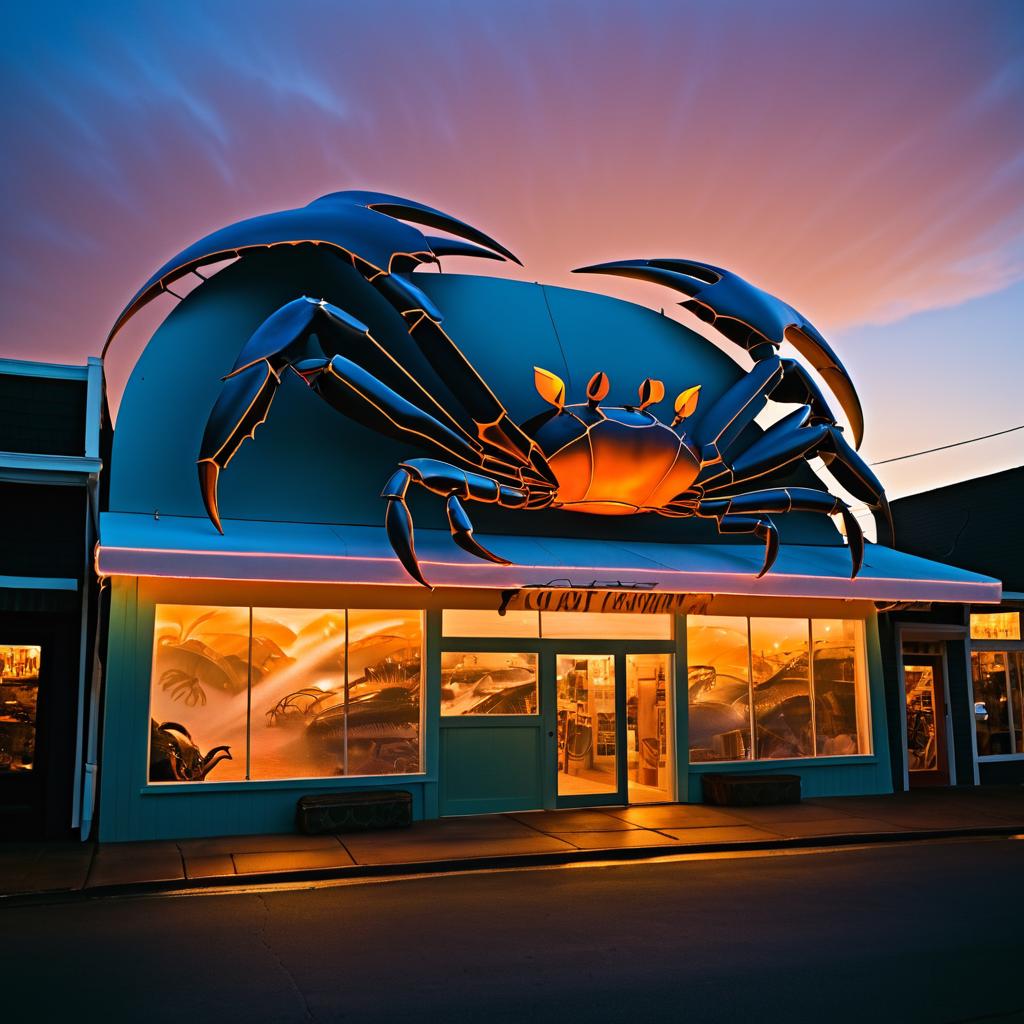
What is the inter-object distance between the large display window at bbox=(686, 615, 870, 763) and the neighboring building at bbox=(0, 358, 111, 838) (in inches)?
327

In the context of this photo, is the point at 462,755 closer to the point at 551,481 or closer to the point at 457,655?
the point at 457,655

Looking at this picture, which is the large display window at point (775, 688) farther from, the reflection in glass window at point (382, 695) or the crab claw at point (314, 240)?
the crab claw at point (314, 240)

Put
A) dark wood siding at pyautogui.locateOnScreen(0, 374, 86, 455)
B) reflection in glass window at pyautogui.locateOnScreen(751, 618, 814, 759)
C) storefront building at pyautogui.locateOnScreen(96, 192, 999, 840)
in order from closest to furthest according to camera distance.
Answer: storefront building at pyautogui.locateOnScreen(96, 192, 999, 840) < dark wood siding at pyautogui.locateOnScreen(0, 374, 86, 455) < reflection in glass window at pyautogui.locateOnScreen(751, 618, 814, 759)

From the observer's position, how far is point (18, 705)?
40.1 feet

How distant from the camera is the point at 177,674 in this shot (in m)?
12.4

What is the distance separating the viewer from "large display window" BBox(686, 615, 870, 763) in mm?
15211

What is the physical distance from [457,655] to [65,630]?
490 cm

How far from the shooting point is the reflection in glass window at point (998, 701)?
18.4 m

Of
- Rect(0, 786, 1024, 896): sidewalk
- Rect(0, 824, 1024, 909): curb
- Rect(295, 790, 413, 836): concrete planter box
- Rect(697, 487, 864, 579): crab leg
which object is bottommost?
Rect(0, 824, 1024, 909): curb

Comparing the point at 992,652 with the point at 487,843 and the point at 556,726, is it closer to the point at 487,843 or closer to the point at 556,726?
the point at 556,726

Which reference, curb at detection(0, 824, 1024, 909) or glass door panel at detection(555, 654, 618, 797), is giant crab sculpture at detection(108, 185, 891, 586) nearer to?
glass door panel at detection(555, 654, 618, 797)

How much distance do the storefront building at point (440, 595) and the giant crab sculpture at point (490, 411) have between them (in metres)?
0.07

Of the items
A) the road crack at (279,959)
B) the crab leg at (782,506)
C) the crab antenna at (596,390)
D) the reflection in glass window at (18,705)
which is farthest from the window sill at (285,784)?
the crab leg at (782,506)

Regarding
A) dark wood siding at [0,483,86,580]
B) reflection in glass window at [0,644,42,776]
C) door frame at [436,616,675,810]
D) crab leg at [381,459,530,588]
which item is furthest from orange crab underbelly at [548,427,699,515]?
reflection in glass window at [0,644,42,776]
